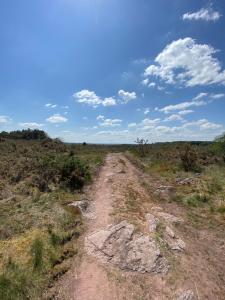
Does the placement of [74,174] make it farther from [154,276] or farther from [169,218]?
[154,276]

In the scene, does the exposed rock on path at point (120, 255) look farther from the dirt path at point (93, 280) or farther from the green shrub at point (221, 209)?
the green shrub at point (221, 209)

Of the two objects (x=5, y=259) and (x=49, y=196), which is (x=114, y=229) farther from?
(x=49, y=196)

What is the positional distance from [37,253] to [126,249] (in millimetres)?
2725

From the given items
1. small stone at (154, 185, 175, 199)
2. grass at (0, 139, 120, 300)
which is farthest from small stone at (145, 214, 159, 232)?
small stone at (154, 185, 175, 199)

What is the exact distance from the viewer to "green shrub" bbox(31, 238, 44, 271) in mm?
7449

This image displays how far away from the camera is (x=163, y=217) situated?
37.1 feet

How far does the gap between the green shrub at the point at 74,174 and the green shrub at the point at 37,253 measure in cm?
784

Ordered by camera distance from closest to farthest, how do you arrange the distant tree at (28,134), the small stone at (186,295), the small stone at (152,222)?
the small stone at (186,295), the small stone at (152,222), the distant tree at (28,134)

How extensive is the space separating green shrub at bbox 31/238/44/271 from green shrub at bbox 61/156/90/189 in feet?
25.7

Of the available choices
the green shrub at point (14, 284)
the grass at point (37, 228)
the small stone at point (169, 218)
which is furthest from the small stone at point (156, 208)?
the green shrub at point (14, 284)

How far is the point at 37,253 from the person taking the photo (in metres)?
7.94

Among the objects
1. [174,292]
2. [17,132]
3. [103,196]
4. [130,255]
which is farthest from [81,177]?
[17,132]

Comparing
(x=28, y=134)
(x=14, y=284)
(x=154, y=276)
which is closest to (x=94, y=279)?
(x=154, y=276)

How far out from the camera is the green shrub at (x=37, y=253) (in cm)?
745
